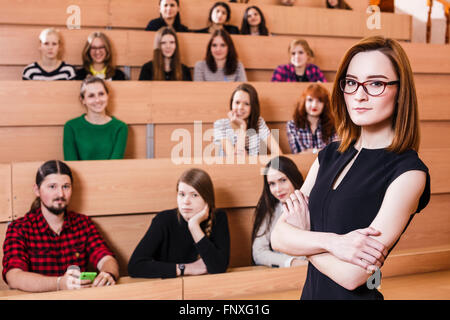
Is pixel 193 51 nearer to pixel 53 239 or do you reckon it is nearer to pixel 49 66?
pixel 49 66

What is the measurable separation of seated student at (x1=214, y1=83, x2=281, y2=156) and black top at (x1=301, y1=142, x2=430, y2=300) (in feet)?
2.50

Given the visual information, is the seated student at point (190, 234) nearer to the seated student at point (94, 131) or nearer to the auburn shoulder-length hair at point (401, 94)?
the seated student at point (94, 131)

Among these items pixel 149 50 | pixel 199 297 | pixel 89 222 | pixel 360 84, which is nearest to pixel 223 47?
pixel 149 50

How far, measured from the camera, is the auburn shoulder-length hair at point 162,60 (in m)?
1.29

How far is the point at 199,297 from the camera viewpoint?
75 cm

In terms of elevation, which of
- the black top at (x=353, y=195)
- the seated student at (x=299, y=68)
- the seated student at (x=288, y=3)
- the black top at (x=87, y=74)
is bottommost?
the black top at (x=353, y=195)

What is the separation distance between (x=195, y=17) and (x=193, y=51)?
0.25 metres

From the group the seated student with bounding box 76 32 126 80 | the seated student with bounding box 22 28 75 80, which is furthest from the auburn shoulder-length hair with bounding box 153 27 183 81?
the seated student with bounding box 22 28 75 80

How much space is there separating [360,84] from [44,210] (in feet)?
2.09

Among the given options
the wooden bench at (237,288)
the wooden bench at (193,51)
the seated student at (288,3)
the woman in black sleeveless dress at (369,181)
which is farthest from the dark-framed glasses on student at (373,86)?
the seated student at (288,3)
